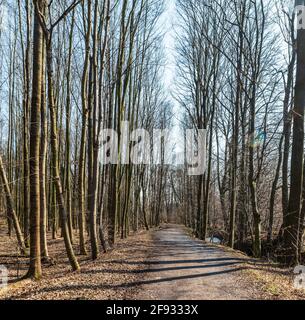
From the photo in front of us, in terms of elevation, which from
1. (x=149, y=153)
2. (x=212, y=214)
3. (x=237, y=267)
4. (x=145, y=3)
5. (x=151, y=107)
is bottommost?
(x=212, y=214)

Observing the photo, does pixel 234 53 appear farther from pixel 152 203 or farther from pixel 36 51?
pixel 152 203

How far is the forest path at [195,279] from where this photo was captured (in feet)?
18.6

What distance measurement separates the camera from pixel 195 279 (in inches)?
269

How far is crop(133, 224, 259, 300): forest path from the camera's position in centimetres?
566

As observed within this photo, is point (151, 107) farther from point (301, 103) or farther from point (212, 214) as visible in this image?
point (301, 103)

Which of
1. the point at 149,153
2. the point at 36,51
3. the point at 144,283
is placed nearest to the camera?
the point at 144,283

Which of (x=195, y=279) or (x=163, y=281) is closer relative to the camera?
(x=163, y=281)

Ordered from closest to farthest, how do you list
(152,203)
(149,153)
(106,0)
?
1. (106,0)
2. (149,153)
3. (152,203)

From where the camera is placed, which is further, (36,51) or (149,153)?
(149,153)

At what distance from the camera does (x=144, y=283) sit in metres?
6.45

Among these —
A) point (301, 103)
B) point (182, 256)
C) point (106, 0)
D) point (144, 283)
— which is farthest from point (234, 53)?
point (144, 283)

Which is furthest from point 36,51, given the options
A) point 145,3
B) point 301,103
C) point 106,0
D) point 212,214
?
point 212,214

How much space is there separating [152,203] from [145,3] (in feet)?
79.4
